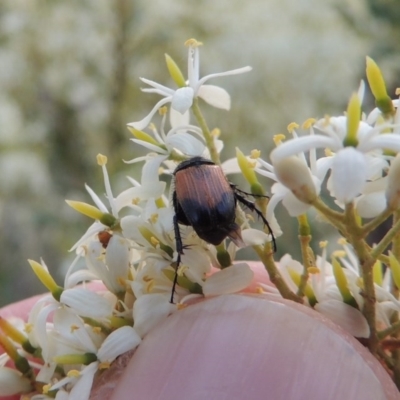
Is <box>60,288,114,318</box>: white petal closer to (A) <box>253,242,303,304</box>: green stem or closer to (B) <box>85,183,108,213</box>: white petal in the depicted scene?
(B) <box>85,183,108,213</box>: white petal

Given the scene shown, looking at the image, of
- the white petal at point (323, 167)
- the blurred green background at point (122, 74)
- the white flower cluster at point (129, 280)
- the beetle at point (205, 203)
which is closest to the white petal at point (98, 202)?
the white flower cluster at point (129, 280)

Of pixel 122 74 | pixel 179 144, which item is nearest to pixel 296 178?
pixel 179 144

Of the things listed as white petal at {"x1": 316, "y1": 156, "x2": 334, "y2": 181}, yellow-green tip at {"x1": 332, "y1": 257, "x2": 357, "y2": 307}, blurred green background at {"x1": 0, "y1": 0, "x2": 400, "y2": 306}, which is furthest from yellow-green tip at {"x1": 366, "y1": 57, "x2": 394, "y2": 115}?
blurred green background at {"x1": 0, "y1": 0, "x2": 400, "y2": 306}

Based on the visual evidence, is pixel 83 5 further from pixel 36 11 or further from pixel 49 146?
pixel 49 146

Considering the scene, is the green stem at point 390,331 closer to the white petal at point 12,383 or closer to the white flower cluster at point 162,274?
the white flower cluster at point 162,274

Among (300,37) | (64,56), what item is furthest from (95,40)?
(300,37)

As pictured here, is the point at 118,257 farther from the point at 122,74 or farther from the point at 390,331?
the point at 122,74
